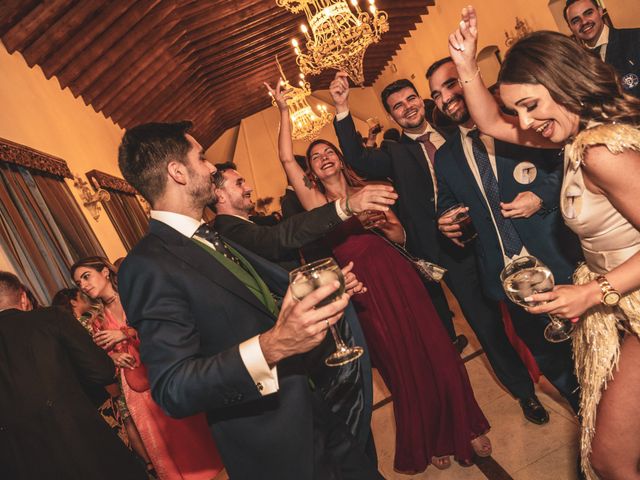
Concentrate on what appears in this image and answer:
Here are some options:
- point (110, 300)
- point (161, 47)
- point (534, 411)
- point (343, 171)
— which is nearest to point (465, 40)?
point (343, 171)

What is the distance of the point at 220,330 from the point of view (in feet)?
4.40

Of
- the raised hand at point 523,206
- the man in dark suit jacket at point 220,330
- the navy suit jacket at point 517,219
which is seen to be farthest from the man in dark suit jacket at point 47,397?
the raised hand at point 523,206

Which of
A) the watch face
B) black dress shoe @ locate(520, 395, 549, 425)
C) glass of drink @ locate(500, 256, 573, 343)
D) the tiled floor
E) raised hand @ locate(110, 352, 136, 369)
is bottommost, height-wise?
the tiled floor

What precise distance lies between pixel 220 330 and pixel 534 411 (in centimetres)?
203

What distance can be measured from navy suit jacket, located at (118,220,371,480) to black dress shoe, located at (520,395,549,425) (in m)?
1.60

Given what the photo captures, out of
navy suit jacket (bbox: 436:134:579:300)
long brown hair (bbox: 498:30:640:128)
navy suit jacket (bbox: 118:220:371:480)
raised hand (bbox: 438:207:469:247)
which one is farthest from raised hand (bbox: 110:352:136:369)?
long brown hair (bbox: 498:30:640:128)

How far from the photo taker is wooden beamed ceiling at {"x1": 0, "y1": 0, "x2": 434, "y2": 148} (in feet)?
17.0

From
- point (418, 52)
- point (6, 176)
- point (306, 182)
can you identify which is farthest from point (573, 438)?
point (418, 52)


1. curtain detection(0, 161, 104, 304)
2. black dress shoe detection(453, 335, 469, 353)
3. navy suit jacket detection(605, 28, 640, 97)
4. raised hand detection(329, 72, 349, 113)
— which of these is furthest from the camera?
curtain detection(0, 161, 104, 304)

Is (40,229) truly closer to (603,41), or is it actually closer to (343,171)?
(343,171)

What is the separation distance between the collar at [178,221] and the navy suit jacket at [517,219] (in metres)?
1.42

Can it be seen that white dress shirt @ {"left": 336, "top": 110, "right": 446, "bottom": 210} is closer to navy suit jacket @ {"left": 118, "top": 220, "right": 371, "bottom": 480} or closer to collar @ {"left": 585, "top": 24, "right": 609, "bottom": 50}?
navy suit jacket @ {"left": 118, "top": 220, "right": 371, "bottom": 480}

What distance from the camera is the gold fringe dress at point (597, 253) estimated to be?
1.33 metres

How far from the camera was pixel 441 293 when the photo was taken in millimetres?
3371
